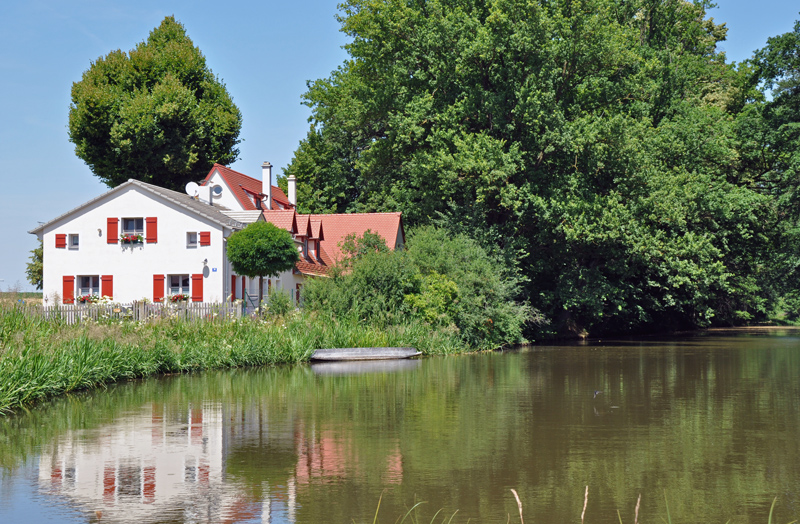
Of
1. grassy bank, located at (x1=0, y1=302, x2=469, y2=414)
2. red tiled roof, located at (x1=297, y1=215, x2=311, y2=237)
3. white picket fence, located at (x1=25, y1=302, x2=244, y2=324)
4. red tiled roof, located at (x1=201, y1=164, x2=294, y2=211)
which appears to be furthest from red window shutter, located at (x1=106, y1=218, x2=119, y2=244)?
grassy bank, located at (x1=0, y1=302, x2=469, y2=414)

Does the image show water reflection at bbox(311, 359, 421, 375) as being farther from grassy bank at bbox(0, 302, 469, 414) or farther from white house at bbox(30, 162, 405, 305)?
white house at bbox(30, 162, 405, 305)

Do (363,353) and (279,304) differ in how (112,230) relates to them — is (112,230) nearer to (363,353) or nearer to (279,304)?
(279,304)

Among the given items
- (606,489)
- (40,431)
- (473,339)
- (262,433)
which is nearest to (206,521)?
(606,489)

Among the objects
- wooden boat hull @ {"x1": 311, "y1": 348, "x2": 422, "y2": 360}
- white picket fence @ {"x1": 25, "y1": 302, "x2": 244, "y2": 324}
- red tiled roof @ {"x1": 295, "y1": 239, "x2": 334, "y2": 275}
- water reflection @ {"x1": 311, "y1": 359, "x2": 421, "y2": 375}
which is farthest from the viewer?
red tiled roof @ {"x1": 295, "y1": 239, "x2": 334, "y2": 275}

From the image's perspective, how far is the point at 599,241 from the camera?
43812mm

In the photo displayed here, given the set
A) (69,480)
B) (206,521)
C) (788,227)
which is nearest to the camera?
(206,521)

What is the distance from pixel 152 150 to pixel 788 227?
41.0 m

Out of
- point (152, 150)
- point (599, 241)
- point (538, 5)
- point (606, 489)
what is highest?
point (538, 5)

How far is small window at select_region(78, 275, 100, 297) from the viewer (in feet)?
147

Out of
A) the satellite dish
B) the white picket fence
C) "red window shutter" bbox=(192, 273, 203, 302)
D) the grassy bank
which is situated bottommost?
the grassy bank

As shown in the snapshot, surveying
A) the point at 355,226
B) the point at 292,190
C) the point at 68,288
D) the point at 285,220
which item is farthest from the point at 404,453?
the point at 292,190

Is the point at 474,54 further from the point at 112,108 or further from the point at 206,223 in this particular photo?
the point at 112,108

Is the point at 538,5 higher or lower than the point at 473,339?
higher

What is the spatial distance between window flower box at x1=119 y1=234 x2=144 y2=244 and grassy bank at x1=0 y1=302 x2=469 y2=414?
597 inches
